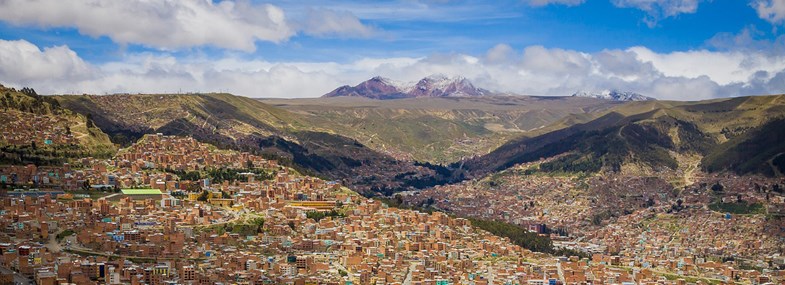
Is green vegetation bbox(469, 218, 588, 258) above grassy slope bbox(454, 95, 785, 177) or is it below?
below

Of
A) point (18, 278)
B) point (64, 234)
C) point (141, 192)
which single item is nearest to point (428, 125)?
point (141, 192)

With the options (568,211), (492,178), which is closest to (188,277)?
(568,211)

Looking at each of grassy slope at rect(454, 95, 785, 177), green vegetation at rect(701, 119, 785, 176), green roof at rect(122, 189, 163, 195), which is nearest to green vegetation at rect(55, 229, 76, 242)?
green roof at rect(122, 189, 163, 195)

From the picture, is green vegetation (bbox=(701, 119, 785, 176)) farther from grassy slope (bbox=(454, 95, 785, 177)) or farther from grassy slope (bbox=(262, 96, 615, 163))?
grassy slope (bbox=(262, 96, 615, 163))

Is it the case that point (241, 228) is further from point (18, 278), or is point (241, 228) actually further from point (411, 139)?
point (411, 139)

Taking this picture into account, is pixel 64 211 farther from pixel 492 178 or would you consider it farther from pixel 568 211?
pixel 492 178

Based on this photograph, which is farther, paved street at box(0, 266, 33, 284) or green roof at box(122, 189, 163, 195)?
green roof at box(122, 189, 163, 195)


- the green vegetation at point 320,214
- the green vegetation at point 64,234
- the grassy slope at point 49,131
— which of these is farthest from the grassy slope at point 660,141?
the green vegetation at point 64,234

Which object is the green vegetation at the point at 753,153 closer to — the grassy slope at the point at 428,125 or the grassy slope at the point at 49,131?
the grassy slope at the point at 428,125
